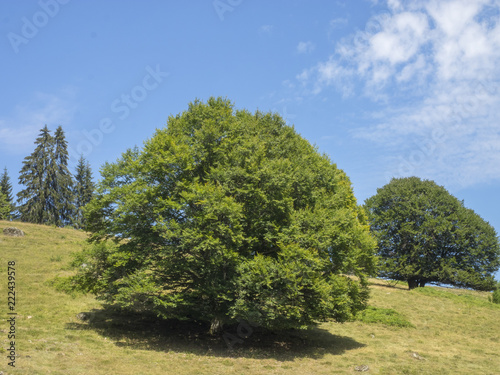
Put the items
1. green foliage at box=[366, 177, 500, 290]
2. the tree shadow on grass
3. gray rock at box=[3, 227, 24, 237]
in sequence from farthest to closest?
green foliage at box=[366, 177, 500, 290], gray rock at box=[3, 227, 24, 237], the tree shadow on grass

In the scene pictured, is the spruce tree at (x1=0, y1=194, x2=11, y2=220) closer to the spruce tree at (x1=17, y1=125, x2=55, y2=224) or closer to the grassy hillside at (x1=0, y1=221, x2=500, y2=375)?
the spruce tree at (x1=17, y1=125, x2=55, y2=224)

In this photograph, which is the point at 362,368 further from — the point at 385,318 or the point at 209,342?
the point at 385,318

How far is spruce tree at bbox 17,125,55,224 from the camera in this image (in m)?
65.7

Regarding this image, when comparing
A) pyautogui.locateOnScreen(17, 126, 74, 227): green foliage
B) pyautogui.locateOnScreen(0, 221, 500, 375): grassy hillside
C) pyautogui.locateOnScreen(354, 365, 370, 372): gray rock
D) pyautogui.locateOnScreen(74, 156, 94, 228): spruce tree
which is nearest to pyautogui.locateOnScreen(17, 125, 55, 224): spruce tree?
pyautogui.locateOnScreen(17, 126, 74, 227): green foliage

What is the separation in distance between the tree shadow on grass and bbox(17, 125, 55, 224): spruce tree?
155 ft

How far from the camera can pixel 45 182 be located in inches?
2625

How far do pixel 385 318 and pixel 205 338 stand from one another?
1759 cm

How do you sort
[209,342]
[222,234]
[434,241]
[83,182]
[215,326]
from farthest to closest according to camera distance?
1. [83,182]
2. [434,241]
3. [215,326]
4. [209,342]
5. [222,234]

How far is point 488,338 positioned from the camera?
29.7m

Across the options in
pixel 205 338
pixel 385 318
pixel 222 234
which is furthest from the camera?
pixel 385 318

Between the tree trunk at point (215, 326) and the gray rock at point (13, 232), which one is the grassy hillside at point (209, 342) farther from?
the gray rock at point (13, 232)

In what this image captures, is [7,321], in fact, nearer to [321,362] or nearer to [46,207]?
[321,362]

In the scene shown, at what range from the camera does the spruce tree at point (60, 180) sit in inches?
2675

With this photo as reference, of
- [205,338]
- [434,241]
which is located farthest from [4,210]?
[434,241]
